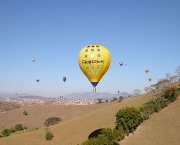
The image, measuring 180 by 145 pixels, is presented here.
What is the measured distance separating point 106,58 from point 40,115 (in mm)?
78722

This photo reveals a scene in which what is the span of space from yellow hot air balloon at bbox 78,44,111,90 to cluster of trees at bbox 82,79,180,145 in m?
8.14

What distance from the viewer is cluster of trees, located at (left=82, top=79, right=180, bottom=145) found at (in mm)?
32894

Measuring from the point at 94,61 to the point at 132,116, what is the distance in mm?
15184

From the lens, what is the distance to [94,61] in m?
29.7

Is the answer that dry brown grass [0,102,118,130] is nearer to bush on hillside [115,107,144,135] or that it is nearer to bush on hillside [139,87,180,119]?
bush on hillside [139,87,180,119]

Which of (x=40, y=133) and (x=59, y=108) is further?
(x=59, y=108)

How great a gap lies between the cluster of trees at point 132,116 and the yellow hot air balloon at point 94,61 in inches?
321

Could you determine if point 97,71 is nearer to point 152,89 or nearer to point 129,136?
point 129,136

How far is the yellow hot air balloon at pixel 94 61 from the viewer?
2956cm

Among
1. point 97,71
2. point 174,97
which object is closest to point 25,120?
point 174,97

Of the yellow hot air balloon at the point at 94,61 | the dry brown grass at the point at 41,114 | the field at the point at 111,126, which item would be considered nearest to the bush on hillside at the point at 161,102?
the field at the point at 111,126

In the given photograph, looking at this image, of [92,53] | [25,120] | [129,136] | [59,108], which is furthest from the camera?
[59,108]

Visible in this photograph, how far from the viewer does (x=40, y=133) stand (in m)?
53.4

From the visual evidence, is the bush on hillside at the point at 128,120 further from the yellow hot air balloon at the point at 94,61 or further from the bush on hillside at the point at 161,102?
the yellow hot air balloon at the point at 94,61
